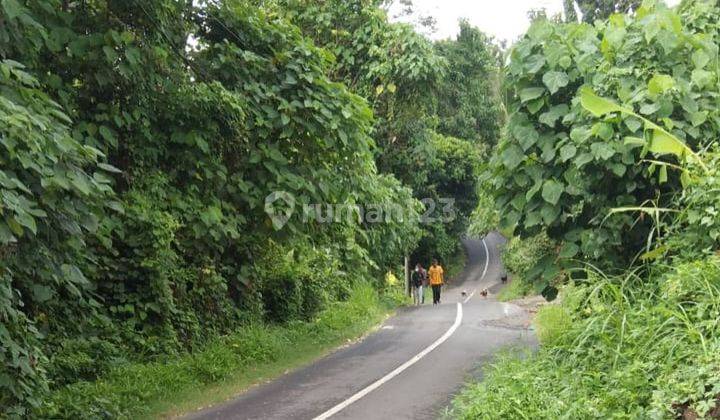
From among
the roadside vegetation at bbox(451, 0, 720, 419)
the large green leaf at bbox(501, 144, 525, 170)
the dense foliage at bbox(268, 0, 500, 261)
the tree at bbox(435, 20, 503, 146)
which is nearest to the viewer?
the roadside vegetation at bbox(451, 0, 720, 419)

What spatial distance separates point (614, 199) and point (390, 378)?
14.3 feet

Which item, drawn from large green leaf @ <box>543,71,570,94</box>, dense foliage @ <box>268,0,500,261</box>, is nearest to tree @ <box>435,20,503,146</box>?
dense foliage @ <box>268,0,500,261</box>

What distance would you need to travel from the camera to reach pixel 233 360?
10727 millimetres

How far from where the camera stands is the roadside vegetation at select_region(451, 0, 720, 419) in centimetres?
564

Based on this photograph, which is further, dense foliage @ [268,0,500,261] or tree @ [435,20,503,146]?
tree @ [435,20,503,146]

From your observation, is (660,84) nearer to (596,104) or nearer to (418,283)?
(596,104)

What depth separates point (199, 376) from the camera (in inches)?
388

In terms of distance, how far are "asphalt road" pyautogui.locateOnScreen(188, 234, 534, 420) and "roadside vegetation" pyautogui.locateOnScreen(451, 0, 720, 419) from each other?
119 cm

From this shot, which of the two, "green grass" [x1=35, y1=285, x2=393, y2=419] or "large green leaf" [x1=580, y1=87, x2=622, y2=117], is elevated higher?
"large green leaf" [x1=580, y1=87, x2=622, y2=117]

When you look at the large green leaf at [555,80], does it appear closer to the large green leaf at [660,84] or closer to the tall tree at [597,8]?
the large green leaf at [660,84]

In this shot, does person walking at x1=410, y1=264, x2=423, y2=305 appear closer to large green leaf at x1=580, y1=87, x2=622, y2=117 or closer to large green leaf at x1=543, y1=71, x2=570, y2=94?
large green leaf at x1=543, y1=71, x2=570, y2=94

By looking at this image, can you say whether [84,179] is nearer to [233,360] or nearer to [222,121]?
Result: [222,121]

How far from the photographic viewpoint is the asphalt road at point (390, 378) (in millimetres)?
8320

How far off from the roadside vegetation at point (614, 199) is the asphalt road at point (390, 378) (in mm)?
1191
